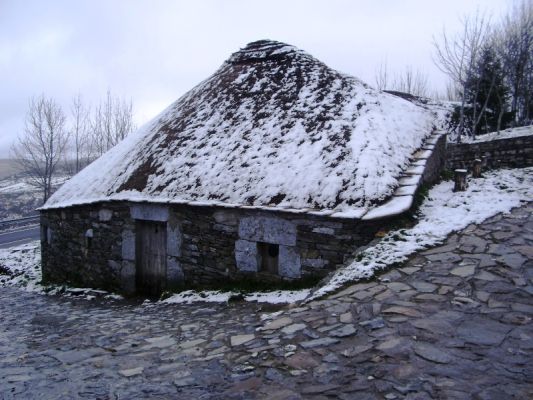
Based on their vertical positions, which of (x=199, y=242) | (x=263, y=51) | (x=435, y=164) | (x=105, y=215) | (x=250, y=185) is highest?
(x=263, y=51)

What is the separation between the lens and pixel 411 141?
24.2 feet

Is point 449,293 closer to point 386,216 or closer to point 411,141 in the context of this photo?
point 386,216

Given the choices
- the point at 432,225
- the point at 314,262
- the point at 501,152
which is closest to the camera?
the point at 432,225

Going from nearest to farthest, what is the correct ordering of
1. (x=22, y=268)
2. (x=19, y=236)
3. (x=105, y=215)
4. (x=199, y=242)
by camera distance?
(x=199, y=242)
(x=105, y=215)
(x=22, y=268)
(x=19, y=236)

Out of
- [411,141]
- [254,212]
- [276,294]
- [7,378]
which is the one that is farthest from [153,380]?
[411,141]

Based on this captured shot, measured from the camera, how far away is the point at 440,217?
5.93 metres

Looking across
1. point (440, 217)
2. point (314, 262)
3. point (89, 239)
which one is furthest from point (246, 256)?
point (89, 239)

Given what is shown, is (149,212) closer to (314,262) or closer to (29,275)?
(314,262)

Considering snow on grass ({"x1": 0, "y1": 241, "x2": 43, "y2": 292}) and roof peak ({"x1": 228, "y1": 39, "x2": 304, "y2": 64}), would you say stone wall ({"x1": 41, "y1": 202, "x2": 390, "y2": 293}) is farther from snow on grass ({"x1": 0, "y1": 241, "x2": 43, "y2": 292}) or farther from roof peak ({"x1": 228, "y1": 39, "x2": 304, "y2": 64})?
roof peak ({"x1": 228, "y1": 39, "x2": 304, "y2": 64})

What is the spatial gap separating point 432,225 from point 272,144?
3139 millimetres

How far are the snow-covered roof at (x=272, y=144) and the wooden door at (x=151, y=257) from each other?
2.24ft

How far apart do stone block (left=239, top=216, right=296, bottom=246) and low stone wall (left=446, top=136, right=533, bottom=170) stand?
7927mm

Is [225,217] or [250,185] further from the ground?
[250,185]

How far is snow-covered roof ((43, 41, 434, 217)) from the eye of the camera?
6086 millimetres
